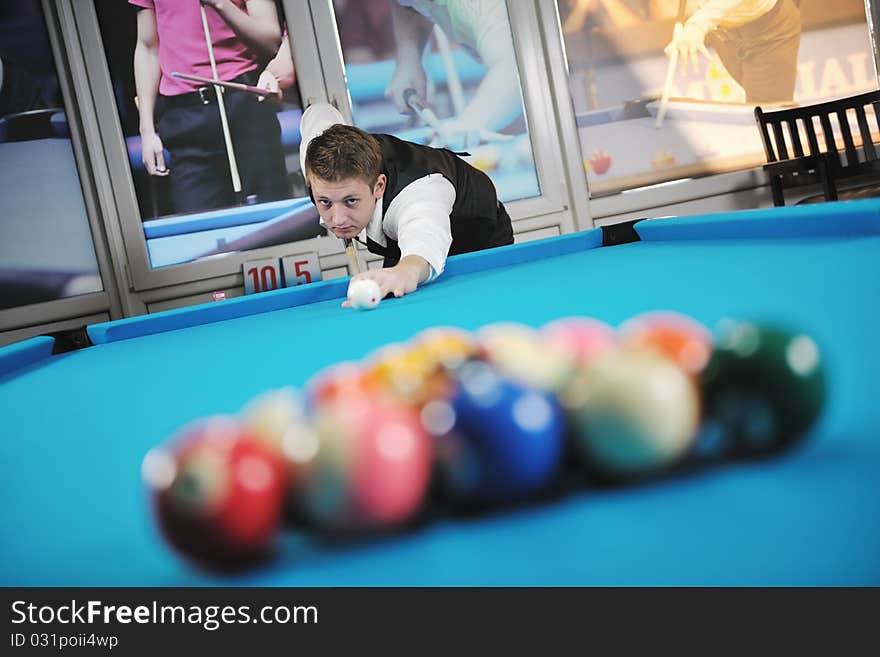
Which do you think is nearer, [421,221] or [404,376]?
[404,376]

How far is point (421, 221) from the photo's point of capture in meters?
2.10

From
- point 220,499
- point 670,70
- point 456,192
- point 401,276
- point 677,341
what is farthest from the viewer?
point 670,70

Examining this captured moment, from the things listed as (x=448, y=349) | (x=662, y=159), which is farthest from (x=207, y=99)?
(x=448, y=349)

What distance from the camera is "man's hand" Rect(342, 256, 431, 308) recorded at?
5.72 feet

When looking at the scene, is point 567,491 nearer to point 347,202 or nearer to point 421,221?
point 421,221

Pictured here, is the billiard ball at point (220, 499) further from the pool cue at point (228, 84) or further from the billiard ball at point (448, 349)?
the pool cue at point (228, 84)

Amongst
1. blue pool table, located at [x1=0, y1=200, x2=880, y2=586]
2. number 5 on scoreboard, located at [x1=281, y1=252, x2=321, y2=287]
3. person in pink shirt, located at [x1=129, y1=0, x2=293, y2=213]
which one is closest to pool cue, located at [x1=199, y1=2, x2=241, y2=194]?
person in pink shirt, located at [x1=129, y1=0, x2=293, y2=213]

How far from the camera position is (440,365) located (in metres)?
0.60

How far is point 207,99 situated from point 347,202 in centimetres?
239

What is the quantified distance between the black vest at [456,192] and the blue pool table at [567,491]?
2.87 ft

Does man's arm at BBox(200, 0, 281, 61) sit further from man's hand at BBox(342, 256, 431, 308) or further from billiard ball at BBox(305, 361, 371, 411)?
billiard ball at BBox(305, 361, 371, 411)

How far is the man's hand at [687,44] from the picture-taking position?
4.73 m

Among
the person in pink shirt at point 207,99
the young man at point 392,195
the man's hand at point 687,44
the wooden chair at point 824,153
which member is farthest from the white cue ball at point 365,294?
the man's hand at point 687,44

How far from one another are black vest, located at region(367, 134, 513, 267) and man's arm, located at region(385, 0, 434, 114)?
1.70 metres
